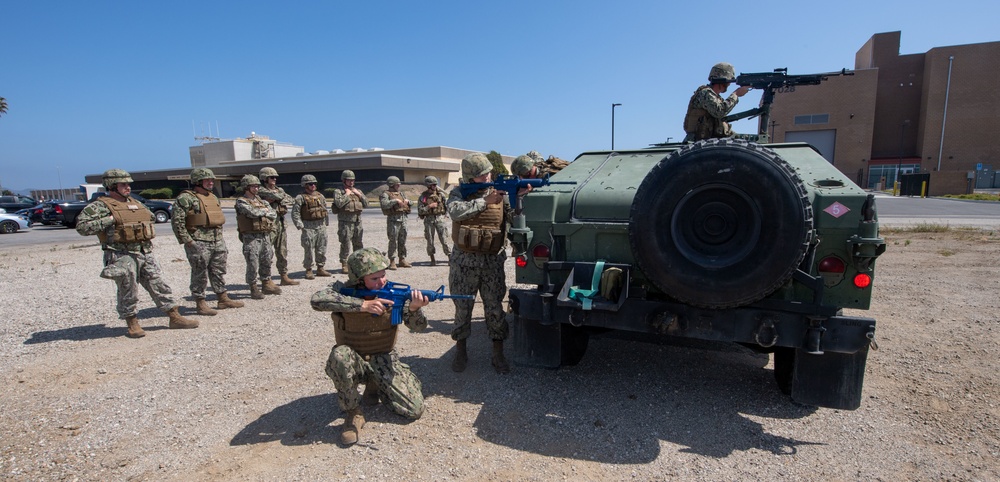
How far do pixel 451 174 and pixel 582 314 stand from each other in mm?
55390

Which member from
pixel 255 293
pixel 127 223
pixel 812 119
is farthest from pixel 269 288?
pixel 812 119

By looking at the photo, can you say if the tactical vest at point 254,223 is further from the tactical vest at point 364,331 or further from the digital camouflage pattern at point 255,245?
the tactical vest at point 364,331

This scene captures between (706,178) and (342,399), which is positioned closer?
(706,178)

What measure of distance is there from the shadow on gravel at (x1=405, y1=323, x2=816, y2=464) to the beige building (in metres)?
48.4

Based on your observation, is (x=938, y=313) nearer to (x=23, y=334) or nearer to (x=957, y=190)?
(x=23, y=334)

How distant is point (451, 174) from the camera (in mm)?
58031

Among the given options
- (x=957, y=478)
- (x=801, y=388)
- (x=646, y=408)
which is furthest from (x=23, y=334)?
(x=957, y=478)

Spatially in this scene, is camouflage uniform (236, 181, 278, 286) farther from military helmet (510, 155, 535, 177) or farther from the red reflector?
the red reflector

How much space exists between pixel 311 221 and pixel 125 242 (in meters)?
3.45

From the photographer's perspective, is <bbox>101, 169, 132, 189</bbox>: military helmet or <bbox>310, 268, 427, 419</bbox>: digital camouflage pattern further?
<bbox>101, 169, 132, 189</bbox>: military helmet

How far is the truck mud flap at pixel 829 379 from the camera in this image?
10.9ft

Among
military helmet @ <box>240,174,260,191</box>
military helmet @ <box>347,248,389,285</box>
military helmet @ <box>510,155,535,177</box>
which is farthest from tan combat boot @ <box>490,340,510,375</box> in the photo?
military helmet @ <box>240,174,260,191</box>

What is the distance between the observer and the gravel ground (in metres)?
2.98

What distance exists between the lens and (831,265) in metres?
3.21
